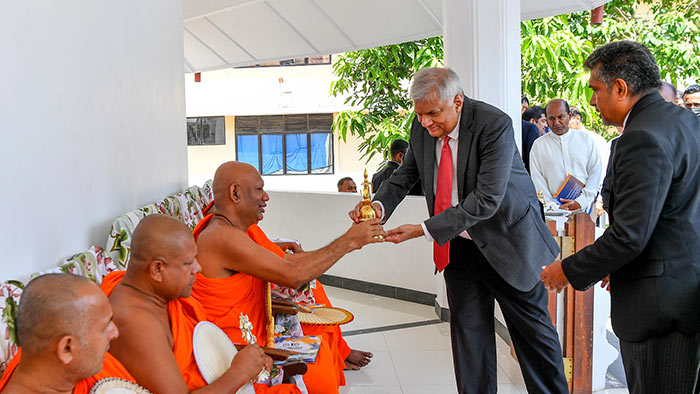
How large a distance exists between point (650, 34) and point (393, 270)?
5.66 m

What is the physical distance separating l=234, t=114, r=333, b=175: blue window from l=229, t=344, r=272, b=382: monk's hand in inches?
702

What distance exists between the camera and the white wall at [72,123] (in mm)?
2160

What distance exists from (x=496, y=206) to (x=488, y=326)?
68cm

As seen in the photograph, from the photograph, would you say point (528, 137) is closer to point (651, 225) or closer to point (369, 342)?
point (369, 342)

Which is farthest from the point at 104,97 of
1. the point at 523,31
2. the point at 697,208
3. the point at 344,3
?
the point at 523,31

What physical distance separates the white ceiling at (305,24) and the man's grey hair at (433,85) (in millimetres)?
4046

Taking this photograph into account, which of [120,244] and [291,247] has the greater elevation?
[120,244]

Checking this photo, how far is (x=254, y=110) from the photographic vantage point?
1912 cm

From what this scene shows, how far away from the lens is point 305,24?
8.17 m

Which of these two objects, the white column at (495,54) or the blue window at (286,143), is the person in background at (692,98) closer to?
the white column at (495,54)

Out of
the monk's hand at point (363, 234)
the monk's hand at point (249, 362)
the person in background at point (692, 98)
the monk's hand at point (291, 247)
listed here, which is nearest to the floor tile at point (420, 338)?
the monk's hand at point (291, 247)

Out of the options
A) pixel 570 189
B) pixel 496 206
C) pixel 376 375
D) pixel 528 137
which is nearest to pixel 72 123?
pixel 496 206

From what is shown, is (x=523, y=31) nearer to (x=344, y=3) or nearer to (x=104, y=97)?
(x=344, y=3)

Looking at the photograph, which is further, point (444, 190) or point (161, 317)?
point (444, 190)
